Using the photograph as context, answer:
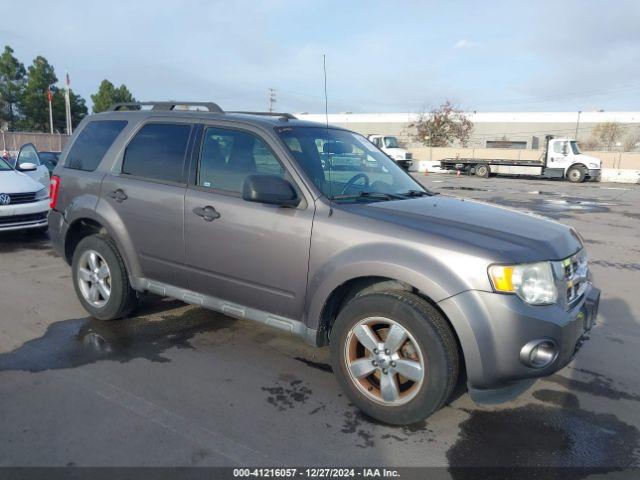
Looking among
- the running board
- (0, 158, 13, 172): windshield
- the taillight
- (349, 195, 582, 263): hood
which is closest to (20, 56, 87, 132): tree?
(0, 158, 13, 172): windshield

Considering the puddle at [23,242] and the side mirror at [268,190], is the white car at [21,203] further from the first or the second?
the side mirror at [268,190]

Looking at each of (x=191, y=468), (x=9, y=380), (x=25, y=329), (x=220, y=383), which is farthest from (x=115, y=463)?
(x=25, y=329)

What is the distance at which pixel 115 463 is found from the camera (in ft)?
8.93

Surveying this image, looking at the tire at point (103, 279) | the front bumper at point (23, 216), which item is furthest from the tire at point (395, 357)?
the front bumper at point (23, 216)

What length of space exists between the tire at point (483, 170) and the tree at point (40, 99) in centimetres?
4250

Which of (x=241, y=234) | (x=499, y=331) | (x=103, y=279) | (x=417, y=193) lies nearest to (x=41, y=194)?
(x=103, y=279)

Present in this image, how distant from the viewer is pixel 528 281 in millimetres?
2895

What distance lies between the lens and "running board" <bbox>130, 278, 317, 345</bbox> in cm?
354

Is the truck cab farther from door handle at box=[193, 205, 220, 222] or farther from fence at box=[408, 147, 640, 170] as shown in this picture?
door handle at box=[193, 205, 220, 222]

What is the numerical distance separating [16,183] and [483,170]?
89.7 feet

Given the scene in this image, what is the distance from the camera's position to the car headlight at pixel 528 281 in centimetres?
283

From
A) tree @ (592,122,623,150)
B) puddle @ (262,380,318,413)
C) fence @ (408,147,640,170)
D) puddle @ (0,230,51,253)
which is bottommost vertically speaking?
puddle @ (262,380,318,413)

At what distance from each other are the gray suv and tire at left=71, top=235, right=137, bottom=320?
0.02 meters

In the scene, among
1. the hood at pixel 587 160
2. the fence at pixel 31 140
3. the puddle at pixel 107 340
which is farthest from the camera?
the fence at pixel 31 140
